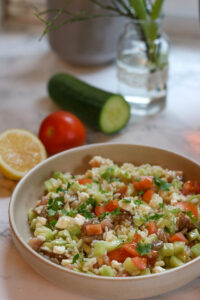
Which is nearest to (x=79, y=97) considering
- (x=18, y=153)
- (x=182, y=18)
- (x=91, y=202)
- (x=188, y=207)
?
(x=18, y=153)

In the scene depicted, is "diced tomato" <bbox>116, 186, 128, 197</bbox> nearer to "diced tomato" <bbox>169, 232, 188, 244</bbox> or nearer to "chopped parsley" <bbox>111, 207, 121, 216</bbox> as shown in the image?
"chopped parsley" <bbox>111, 207, 121, 216</bbox>

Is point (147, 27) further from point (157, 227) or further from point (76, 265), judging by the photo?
point (76, 265)

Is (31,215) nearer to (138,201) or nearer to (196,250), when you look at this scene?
(138,201)

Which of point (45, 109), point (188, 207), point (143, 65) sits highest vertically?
point (143, 65)

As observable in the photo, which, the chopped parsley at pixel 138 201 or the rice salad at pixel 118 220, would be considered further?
the chopped parsley at pixel 138 201

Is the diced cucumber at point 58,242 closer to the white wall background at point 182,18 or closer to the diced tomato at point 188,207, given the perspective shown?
the diced tomato at point 188,207

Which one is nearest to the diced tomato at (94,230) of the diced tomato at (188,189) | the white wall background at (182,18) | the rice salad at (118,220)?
the rice salad at (118,220)
